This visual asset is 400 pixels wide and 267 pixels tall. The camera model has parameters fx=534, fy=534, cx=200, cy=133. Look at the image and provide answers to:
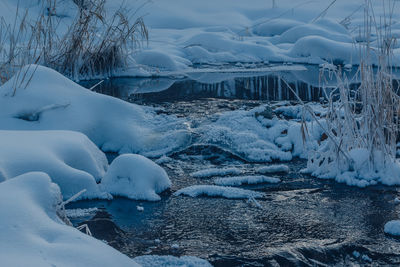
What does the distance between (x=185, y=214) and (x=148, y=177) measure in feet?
1.24

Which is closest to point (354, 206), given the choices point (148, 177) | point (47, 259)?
point (148, 177)

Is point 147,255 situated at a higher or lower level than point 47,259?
lower

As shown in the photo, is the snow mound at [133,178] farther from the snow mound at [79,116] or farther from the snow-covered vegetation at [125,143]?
the snow mound at [79,116]

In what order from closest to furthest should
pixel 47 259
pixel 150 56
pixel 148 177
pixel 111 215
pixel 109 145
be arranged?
pixel 47 259 → pixel 111 215 → pixel 148 177 → pixel 109 145 → pixel 150 56

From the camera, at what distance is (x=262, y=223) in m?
2.54

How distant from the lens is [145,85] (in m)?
6.18

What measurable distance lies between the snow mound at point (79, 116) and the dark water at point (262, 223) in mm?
382

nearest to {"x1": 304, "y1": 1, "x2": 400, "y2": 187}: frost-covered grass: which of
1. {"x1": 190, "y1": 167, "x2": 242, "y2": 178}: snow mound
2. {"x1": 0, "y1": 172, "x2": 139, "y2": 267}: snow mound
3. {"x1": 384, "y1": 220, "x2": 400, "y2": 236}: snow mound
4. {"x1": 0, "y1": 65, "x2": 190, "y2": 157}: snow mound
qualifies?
{"x1": 190, "y1": 167, "x2": 242, "y2": 178}: snow mound

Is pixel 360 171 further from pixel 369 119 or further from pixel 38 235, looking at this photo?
pixel 38 235

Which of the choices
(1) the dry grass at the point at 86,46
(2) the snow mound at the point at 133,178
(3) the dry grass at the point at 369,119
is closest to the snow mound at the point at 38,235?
(2) the snow mound at the point at 133,178

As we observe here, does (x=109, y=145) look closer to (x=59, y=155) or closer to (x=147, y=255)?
(x=59, y=155)

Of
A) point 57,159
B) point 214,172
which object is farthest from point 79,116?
point 214,172

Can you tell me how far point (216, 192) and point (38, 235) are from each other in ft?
5.11

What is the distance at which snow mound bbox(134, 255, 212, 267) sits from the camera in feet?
6.86
